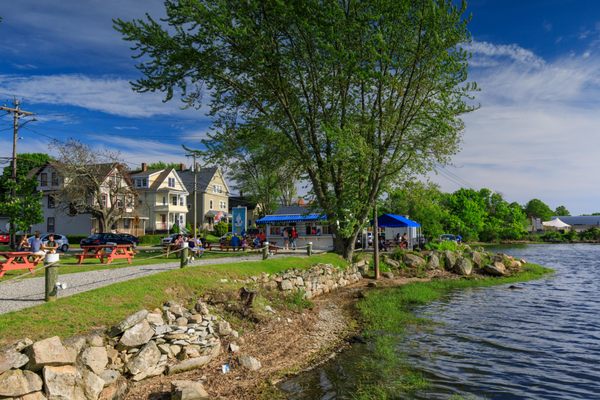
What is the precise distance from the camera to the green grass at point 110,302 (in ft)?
27.8

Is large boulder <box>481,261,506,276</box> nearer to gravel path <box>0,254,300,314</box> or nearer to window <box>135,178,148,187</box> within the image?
gravel path <box>0,254,300,314</box>

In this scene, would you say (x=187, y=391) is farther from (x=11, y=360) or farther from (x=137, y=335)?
(x=11, y=360)

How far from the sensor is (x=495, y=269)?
30.4 m

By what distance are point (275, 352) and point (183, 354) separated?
2.44 meters

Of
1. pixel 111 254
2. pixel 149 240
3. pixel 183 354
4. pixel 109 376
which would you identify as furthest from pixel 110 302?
pixel 149 240

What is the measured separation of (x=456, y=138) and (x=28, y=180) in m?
25.9

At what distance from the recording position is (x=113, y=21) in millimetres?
20969

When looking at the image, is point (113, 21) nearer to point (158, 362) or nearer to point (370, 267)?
point (158, 362)

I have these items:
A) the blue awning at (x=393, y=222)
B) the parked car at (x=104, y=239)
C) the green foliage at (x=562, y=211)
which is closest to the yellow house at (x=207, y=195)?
the parked car at (x=104, y=239)

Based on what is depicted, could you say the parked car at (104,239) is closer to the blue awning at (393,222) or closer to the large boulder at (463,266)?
the blue awning at (393,222)

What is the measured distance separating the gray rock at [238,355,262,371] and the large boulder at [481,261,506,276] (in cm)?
2529

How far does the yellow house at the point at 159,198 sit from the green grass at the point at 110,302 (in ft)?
154

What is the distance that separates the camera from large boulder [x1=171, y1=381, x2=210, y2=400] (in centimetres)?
785

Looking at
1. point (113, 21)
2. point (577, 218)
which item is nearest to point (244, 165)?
point (113, 21)
